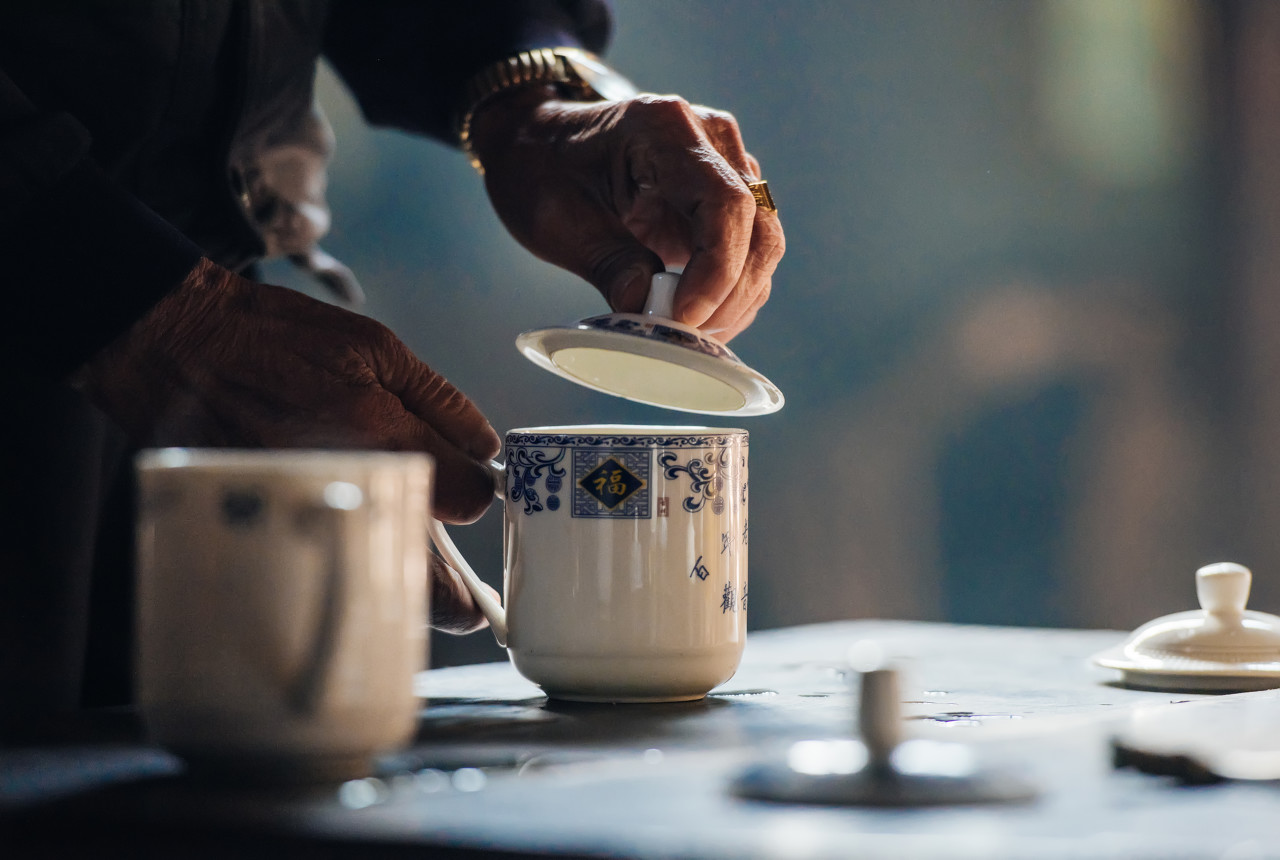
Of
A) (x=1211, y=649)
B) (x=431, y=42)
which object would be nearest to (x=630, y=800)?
(x=1211, y=649)

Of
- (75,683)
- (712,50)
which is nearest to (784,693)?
(75,683)

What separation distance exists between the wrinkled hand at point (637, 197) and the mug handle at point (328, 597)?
15.4 inches

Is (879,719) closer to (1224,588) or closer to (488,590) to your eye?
(488,590)

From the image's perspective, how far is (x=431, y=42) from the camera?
1185mm

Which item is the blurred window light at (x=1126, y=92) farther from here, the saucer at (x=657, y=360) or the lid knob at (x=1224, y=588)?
the saucer at (x=657, y=360)

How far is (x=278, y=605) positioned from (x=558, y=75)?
755 millimetres

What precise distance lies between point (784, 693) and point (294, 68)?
663mm

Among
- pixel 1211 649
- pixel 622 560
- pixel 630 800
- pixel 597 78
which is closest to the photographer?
pixel 630 800

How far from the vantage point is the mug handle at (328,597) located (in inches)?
16.8

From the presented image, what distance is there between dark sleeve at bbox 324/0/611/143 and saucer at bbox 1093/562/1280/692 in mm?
662

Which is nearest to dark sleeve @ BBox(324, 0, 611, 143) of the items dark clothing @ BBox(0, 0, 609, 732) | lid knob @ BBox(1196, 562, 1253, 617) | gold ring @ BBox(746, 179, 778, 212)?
dark clothing @ BBox(0, 0, 609, 732)

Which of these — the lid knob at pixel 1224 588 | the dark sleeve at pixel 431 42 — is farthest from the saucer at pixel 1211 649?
the dark sleeve at pixel 431 42

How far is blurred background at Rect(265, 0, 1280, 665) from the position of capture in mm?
3191

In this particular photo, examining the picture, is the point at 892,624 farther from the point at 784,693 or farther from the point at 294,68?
the point at 294,68
